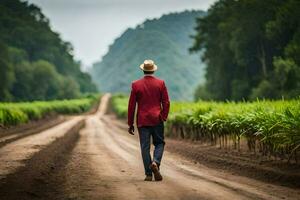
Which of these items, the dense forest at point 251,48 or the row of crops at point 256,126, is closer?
the row of crops at point 256,126

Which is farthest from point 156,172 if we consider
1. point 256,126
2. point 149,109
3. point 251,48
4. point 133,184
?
point 251,48

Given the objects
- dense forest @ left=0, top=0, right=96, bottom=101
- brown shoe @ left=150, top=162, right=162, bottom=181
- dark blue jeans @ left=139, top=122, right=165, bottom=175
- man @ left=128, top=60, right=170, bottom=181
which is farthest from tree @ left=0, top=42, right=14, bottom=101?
brown shoe @ left=150, top=162, right=162, bottom=181

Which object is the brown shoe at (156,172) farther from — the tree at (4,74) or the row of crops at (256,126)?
the tree at (4,74)

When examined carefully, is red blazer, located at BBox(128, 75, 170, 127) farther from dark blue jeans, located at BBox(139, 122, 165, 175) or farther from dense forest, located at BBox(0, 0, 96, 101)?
dense forest, located at BBox(0, 0, 96, 101)

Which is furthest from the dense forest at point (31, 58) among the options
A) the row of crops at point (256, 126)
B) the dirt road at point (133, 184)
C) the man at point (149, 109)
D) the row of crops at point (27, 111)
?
the man at point (149, 109)

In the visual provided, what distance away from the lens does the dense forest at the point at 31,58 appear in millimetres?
97069

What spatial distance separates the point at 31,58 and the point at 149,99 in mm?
124111

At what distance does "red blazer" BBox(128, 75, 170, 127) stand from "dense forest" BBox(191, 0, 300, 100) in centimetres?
3708

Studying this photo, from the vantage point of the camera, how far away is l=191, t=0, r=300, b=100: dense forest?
51000mm

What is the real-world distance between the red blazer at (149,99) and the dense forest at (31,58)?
78109 mm

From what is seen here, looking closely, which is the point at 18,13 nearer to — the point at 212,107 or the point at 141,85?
the point at 212,107

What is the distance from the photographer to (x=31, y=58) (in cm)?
13088

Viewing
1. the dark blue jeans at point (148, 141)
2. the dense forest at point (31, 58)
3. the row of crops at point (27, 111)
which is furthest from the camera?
the dense forest at point (31, 58)

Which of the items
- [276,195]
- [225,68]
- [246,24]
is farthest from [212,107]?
[225,68]
